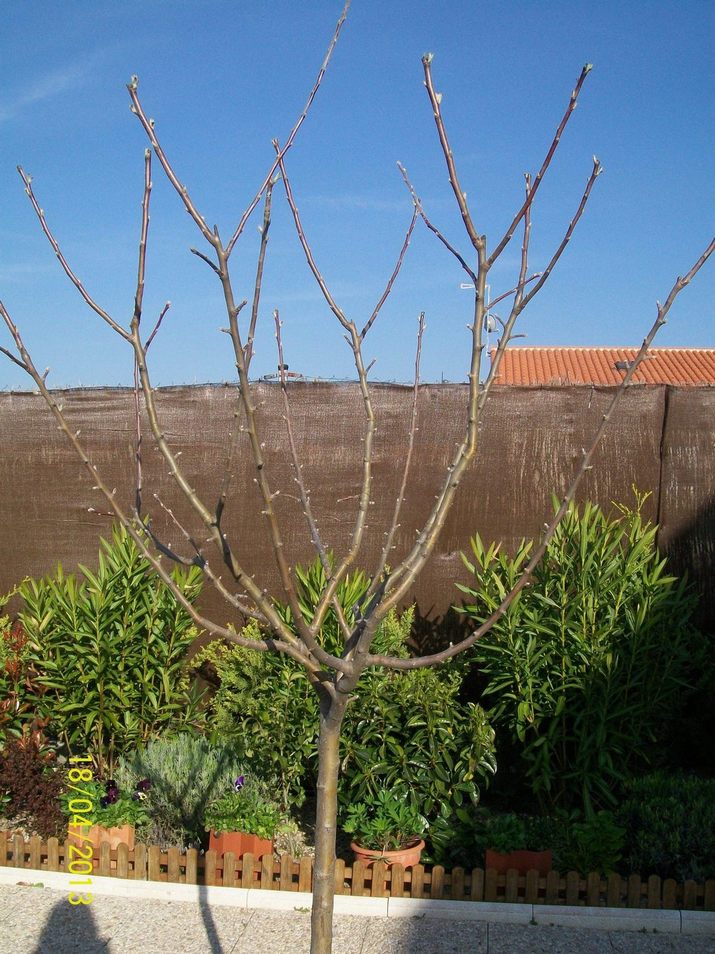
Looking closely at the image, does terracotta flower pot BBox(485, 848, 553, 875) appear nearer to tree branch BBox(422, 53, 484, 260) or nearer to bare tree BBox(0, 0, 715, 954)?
bare tree BBox(0, 0, 715, 954)

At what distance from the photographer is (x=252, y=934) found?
11.2 ft

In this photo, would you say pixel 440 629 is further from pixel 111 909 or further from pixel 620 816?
pixel 111 909

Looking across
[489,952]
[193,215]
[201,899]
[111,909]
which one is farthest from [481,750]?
[193,215]

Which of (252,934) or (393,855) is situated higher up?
(393,855)

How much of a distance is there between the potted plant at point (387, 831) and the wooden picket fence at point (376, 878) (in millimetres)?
57

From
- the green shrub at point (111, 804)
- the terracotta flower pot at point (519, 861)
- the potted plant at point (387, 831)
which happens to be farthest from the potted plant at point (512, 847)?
the green shrub at point (111, 804)

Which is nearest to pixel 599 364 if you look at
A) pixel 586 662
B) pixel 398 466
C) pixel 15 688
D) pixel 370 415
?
pixel 398 466

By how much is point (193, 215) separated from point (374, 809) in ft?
9.94

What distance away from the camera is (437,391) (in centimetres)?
512

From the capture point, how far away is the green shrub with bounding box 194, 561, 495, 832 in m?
4.06

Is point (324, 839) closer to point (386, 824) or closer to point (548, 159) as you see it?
point (548, 159)

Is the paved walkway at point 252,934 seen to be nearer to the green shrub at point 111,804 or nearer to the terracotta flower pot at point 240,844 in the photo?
the terracotta flower pot at point 240,844

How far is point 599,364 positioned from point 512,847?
2384 centimetres
